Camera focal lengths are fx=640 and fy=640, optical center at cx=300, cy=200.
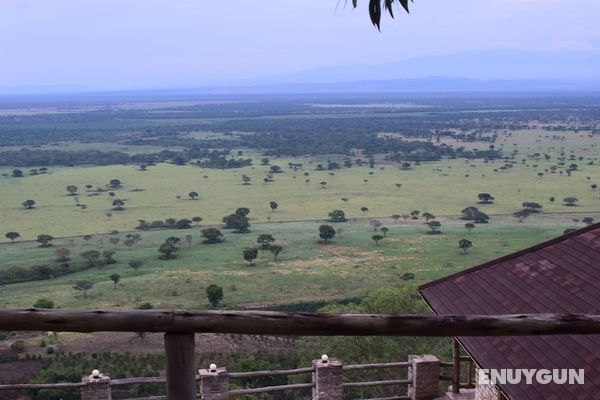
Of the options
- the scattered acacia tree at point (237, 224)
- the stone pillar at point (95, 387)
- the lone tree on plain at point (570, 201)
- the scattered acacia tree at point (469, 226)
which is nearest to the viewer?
the stone pillar at point (95, 387)

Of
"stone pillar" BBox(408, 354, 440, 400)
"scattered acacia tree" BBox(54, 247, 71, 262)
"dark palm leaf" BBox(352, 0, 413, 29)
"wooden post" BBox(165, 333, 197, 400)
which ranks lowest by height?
"scattered acacia tree" BBox(54, 247, 71, 262)

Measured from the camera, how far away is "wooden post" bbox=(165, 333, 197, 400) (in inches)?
102

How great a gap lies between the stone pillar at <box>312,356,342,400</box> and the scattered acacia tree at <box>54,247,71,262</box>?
31648 millimetres

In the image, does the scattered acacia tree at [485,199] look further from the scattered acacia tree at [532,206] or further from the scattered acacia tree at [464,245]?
the scattered acacia tree at [464,245]

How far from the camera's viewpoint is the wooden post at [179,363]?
2.58 m

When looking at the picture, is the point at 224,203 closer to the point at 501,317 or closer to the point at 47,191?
the point at 47,191

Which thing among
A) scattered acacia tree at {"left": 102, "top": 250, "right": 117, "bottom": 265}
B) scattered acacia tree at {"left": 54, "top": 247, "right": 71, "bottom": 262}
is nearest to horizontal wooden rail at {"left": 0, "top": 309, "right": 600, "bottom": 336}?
scattered acacia tree at {"left": 102, "top": 250, "right": 117, "bottom": 265}

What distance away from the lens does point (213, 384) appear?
8.17 meters

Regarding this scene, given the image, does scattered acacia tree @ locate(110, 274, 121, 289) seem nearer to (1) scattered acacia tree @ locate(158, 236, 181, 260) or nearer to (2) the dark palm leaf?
(1) scattered acacia tree @ locate(158, 236, 181, 260)

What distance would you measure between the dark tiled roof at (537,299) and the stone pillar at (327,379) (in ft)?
4.95

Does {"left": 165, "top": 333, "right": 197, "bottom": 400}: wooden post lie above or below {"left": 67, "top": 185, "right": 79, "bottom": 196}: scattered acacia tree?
above

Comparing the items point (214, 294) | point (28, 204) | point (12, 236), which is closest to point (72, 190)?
point (28, 204)

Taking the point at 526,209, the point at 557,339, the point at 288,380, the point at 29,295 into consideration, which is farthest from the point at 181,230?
the point at 557,339

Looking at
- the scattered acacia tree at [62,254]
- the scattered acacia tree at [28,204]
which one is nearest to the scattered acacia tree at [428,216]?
the scattered acacia tree at [62,254]
